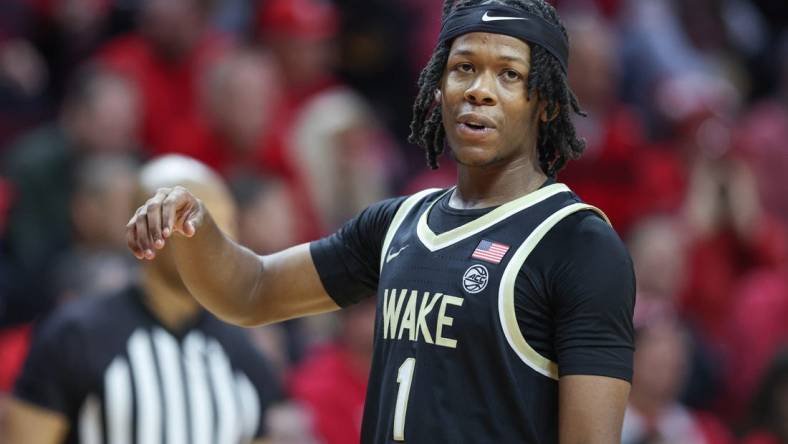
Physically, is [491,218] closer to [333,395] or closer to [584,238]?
[584,238]

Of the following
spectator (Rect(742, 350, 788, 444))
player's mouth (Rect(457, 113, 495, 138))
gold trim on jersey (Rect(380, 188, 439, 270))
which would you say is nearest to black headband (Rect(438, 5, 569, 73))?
player's mouth (Rect(457, 113, 495, 138))

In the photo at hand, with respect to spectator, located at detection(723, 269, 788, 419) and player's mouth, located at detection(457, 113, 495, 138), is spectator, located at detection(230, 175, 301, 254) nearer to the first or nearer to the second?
spectator, located at detection(723, 269, 788, 419)

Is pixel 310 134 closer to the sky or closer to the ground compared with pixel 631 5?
closer to the ground

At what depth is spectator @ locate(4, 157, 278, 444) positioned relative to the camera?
4.75 meters

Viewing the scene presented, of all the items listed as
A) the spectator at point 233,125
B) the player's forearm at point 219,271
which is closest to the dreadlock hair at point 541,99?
the player's forearm at point 219,271

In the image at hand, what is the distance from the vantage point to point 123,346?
193 inches

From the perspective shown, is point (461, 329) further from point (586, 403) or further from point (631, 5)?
point (631, 5)

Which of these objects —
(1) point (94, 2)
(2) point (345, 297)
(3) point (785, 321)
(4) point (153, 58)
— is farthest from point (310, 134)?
(2) point (345, 297)

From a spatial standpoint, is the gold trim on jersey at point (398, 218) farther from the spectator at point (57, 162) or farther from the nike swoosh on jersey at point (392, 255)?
the spectator at point (57, 162)

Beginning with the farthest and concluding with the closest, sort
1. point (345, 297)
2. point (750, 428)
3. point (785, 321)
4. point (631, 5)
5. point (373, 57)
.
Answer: point (631, 5)
point (373, 57)
point (785, 321)
point (750, 428)
point (345, 297)

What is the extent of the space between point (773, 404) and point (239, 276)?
421 centimetres

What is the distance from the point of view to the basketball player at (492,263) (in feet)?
9.92

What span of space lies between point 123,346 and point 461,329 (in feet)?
6.96

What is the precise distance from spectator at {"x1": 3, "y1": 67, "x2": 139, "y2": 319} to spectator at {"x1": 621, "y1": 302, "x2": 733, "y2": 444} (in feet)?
9.45
